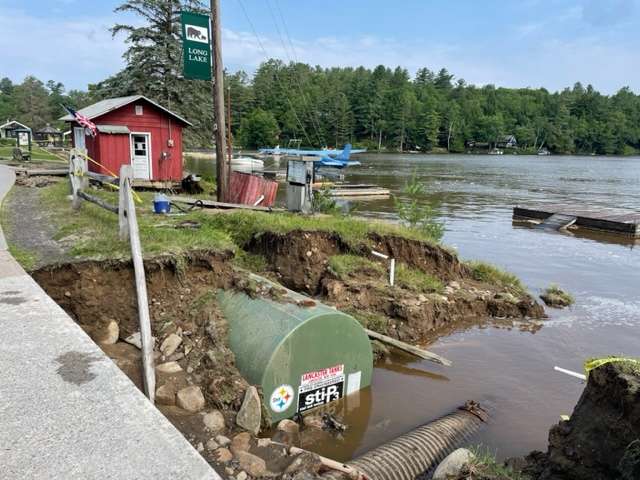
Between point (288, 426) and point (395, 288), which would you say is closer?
point (288, 426)

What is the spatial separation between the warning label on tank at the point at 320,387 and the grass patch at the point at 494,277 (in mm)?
6688

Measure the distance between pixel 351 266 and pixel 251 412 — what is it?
5106 mm

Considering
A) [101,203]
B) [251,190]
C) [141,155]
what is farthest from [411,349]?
[141,155]

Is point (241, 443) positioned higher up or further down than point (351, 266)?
further down

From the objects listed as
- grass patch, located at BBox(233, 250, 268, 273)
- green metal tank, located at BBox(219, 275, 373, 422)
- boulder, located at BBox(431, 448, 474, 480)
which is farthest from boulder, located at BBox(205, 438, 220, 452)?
grass patch, located at BBox(233, 250, 268, 273)

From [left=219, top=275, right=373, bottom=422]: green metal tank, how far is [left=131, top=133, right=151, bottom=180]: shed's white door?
16.0 meters

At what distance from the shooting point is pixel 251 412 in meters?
5.09

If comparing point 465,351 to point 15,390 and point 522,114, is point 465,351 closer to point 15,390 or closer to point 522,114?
point 15,390

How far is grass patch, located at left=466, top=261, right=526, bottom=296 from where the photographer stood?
39.1 feet

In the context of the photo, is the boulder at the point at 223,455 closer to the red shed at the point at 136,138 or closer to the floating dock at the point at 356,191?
the red shed at the point at 136,138

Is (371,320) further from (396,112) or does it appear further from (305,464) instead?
(396,112)

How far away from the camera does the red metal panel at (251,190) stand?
51.6 feet

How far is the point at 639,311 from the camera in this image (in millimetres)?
11836

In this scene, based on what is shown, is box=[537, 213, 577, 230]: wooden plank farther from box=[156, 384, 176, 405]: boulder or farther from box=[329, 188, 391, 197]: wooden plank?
box=[156, 384, 176, 405]: boulder
